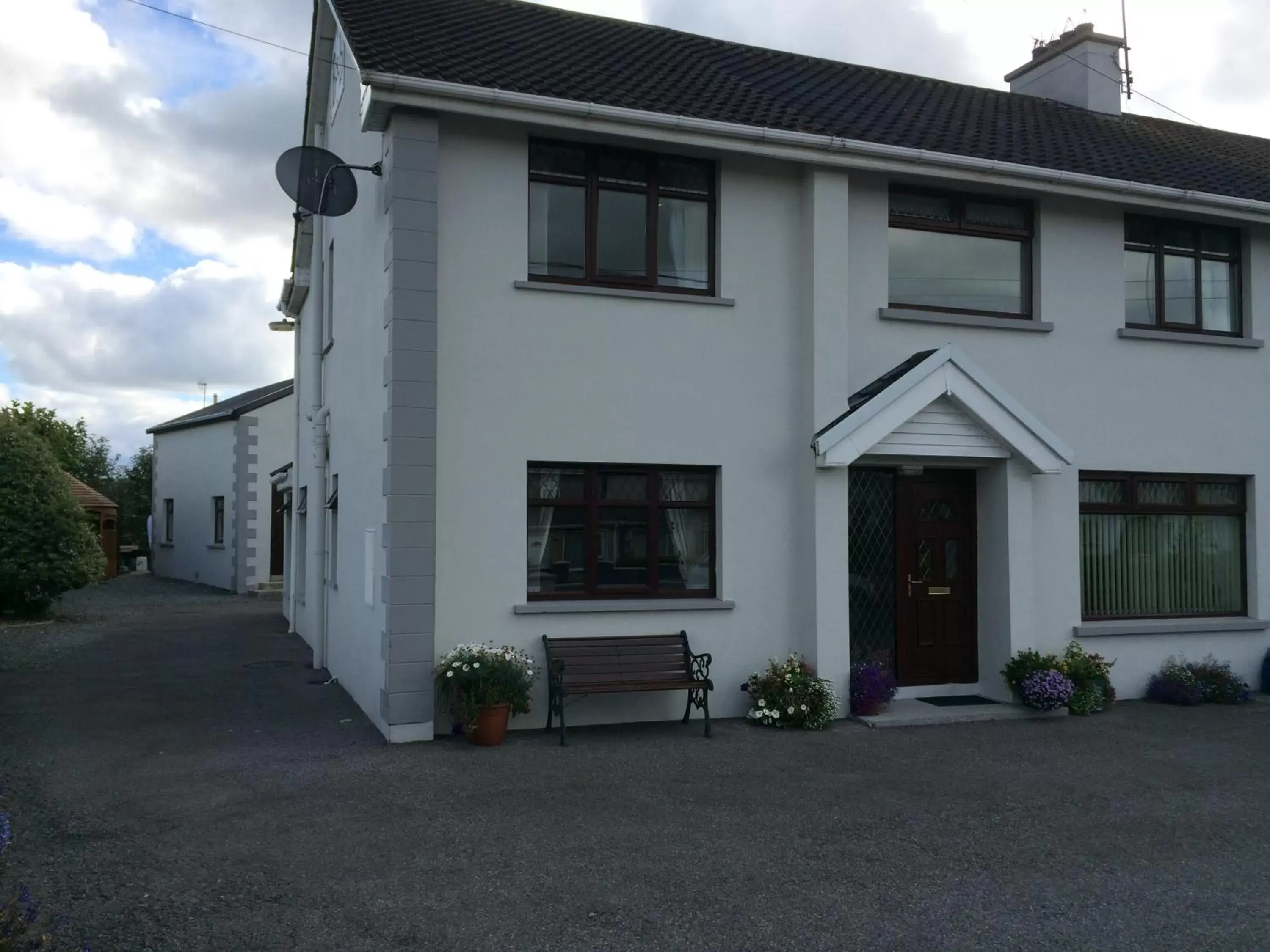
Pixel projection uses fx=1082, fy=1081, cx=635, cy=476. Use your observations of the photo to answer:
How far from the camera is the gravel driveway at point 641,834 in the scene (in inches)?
207

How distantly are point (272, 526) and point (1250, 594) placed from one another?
904 inches

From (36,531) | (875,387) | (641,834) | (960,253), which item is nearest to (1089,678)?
(875,387)

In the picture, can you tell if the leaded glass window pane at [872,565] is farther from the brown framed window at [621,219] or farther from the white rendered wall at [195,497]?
the white rendered wall at [195,497]

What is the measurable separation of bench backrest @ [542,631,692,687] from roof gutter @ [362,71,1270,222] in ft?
15.1

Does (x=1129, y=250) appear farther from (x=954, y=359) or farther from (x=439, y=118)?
(x=439, y=118)

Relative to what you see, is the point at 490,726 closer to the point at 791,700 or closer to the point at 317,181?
the point at 791,700

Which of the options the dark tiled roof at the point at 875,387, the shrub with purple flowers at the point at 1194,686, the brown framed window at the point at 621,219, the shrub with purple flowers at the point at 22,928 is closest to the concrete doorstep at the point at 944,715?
the shrub with purple flowers at the point at 1194,686

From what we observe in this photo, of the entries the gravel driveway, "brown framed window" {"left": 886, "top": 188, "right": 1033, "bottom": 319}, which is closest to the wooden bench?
the gravel driveway

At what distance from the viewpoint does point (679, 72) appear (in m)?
11.9

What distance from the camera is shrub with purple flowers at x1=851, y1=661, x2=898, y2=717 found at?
33.8 feet

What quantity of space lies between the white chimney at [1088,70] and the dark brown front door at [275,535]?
2079 cm

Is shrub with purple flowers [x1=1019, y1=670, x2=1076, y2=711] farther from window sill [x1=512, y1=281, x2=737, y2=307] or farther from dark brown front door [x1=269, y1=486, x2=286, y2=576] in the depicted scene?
dark brown front door [x1=269, y1=486, x2=286, y2=576]

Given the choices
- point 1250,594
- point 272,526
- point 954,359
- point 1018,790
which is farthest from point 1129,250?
point 272,526

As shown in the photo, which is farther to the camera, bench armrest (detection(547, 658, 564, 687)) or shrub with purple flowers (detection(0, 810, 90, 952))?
bench armrest (detection(547, 658, 564, 687))
